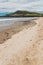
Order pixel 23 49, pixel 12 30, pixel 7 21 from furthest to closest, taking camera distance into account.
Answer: pixel 7 21 → pixel 12 30 → pixel 23 49

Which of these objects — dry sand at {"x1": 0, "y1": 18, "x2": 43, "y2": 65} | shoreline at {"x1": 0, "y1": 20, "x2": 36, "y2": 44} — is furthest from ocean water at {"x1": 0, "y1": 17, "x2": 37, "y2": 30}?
dry sand at {"x1": 0, "y1": 18, "x2": 43, "y2": 65}

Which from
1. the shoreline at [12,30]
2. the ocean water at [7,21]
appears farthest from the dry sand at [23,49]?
the ocean water at [7,21]

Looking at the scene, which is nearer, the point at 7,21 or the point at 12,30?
the point at 12,30

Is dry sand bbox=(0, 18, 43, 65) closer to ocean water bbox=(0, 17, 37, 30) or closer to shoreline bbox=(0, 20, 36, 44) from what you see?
shoreline bbox=(0, 20, 36, 44)

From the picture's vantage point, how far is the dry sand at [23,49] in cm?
222

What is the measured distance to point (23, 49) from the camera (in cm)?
265

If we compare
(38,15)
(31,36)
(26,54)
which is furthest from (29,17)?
(26,54)

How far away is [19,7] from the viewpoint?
437cm

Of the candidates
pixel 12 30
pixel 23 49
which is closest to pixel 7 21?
pixel 12 30

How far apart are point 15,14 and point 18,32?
804mm

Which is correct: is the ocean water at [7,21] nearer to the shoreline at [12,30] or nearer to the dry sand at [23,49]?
the shoreline at [12,30]

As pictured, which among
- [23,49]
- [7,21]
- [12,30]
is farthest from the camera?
[7,21]

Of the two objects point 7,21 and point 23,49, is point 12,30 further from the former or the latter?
point 23,49

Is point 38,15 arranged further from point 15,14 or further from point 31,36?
point 31,36
